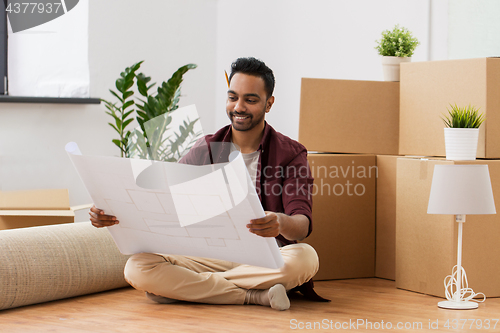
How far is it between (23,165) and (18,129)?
184 millimetres

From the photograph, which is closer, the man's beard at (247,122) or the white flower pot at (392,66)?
the man's beard at (247,122)

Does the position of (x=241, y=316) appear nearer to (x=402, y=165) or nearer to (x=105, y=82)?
(x=402, y=165)

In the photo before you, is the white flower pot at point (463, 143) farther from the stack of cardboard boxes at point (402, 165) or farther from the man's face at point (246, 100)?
the man's face at point (246, 100)

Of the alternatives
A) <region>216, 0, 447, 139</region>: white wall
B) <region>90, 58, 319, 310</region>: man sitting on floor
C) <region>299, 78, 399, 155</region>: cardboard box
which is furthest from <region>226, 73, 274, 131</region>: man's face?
<region>216, 0, 447, 139</region>: white wall

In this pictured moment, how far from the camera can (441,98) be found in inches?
83.3

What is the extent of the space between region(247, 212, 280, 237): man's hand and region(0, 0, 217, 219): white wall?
189 cm

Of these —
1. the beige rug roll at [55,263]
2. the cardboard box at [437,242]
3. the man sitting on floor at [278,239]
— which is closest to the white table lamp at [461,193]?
the cardboard box at [437,242]

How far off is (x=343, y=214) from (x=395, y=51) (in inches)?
28.0

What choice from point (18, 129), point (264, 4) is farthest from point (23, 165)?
point (264, 4)

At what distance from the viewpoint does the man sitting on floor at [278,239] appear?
1719mm

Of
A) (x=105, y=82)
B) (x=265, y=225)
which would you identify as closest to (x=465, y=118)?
(x=265, y=225)

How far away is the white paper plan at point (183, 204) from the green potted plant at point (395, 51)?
3.72 feet

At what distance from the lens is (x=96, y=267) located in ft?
6.44

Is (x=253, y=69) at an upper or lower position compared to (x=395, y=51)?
lower
